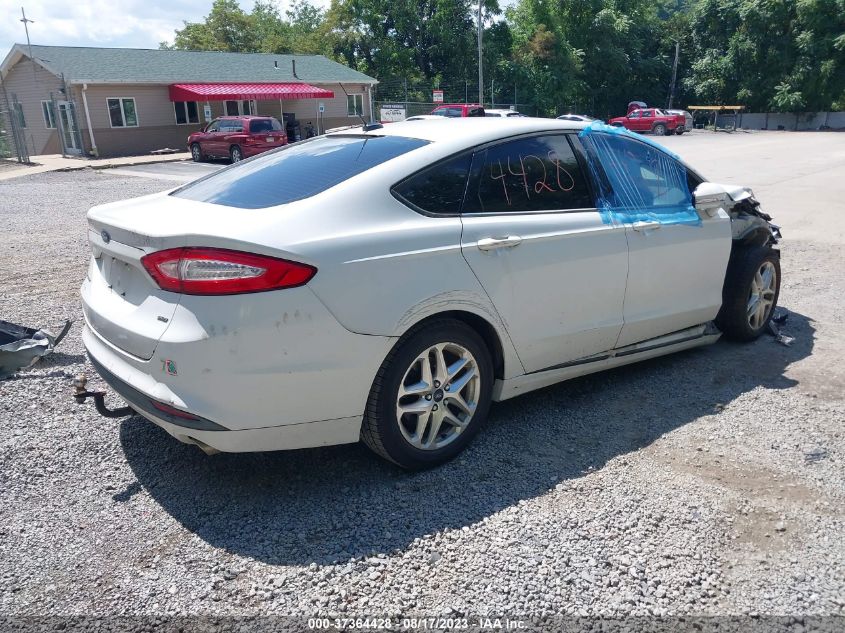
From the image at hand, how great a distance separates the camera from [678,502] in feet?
10.5

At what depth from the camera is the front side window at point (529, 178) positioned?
3.60m

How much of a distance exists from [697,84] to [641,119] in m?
16.6

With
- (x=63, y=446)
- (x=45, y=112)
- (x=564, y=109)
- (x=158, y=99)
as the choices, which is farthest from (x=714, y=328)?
(x=564, y=109)

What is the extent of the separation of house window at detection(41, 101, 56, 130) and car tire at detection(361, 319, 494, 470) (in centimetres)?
3336

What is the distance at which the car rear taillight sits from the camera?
9.11ft

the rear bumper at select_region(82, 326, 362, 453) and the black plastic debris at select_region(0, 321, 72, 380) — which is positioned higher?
the rear bumper at select_region(82, 326, 362, 453)

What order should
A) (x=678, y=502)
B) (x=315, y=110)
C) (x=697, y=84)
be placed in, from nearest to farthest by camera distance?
(x=678, y=502) < (x=315, y=110) < (x=697, y=84)

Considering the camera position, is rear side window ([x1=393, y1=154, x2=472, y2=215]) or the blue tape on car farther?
the blue tape on car

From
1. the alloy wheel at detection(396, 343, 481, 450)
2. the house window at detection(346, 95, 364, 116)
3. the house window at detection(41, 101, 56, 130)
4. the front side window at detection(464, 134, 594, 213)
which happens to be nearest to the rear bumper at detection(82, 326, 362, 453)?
the alloy wheel at detection(396, 343, 481, 450)

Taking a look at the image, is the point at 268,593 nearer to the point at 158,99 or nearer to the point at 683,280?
the point at 683,280

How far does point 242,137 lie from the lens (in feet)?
78.0

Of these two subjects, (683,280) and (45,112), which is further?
(45,112)

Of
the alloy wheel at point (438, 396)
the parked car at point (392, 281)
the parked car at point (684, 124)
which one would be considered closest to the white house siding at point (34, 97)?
the parked car at point (392, 281)

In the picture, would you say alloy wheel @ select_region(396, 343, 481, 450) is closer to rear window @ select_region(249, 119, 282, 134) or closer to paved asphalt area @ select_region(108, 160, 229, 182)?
paved asphalt area @ select_region(108, 160, 229, 182)
